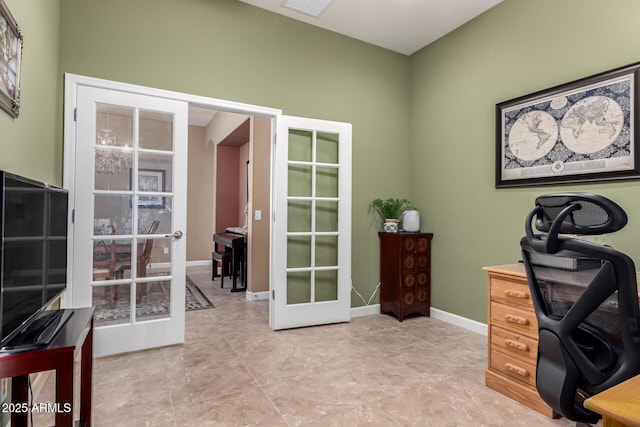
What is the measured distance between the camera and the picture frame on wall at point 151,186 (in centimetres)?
288

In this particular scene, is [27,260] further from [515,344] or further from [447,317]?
[447,317]

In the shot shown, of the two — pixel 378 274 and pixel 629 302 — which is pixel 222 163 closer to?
pixel 378 274

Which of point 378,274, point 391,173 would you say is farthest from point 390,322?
point 391,173

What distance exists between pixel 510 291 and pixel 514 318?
17 cm

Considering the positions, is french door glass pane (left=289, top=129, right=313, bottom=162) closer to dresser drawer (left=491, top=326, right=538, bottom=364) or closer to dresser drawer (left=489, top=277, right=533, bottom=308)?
dresser drawer (left=489, top=277, right=533, bottom=308)

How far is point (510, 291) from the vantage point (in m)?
2.28

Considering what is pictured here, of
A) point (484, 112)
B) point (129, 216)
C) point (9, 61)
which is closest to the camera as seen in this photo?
point (9, 61)

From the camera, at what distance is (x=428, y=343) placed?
313cm

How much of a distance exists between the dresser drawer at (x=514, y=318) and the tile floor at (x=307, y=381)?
44 cm

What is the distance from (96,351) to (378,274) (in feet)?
9.26

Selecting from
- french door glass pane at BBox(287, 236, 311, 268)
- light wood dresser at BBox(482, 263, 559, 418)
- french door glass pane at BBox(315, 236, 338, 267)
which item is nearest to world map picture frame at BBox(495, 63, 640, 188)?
light wood dresser at BBox(482, 263, 559, 418)

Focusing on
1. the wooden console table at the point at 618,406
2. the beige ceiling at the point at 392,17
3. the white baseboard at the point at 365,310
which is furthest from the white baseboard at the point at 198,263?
the wooden console table at the point at 618,406

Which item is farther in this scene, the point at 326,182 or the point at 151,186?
the point at 326,182

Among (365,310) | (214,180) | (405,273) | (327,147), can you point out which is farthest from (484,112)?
(214,180)
